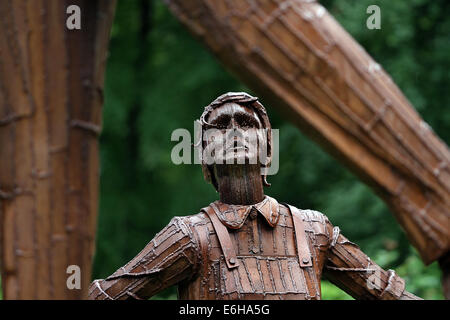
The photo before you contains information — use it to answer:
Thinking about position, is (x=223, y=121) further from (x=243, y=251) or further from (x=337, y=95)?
(x=337, y=95)

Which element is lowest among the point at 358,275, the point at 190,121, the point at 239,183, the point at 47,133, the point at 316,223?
the point at 358,275

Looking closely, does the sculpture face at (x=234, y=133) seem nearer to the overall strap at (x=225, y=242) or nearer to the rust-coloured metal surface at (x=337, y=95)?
the overall strap at (x=225, y=242)

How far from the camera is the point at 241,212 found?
2791mm

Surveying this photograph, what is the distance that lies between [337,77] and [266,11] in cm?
18

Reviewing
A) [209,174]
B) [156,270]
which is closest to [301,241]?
[209,174]

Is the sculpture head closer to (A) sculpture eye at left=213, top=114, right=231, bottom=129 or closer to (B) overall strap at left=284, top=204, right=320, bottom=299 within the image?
(A) sculpture eye at left=213, top=114, right=231, bottom=129

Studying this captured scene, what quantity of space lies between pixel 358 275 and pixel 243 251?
54 cm

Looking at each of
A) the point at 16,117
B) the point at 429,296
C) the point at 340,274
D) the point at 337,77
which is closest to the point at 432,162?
the point at 337,77

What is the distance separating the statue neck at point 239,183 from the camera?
280cm

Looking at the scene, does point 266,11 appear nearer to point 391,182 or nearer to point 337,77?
point 337,77

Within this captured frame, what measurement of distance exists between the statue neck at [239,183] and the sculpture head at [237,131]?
3cm

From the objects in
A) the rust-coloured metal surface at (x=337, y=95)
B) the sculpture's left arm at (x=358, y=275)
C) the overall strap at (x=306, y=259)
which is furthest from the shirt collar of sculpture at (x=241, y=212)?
the rust-coloured metal surface at (x=337, y=95)

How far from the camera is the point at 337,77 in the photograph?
4.26ft

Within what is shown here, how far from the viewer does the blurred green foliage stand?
21.1 ft
